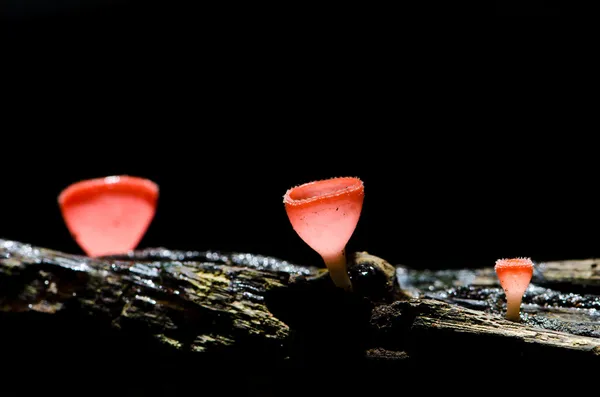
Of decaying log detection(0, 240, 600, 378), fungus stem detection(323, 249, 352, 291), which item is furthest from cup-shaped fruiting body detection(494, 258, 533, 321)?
fungus stem detection(323, 249, 352, 291)

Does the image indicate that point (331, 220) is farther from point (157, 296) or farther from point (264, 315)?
point (157, 296)

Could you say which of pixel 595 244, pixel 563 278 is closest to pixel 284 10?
pixel 563 278

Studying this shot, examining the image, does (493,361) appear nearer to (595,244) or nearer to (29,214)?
(595,244)

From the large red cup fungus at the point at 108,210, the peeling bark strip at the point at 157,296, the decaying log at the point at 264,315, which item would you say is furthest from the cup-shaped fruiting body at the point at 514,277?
the large red cup fungus at the point at 108,210

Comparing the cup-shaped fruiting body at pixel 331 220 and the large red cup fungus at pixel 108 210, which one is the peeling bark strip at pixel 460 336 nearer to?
the cup-shaped fruiting body at pixel 331 220

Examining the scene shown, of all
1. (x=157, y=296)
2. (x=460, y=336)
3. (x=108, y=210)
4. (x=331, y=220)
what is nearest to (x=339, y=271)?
(x=331, y=220)
